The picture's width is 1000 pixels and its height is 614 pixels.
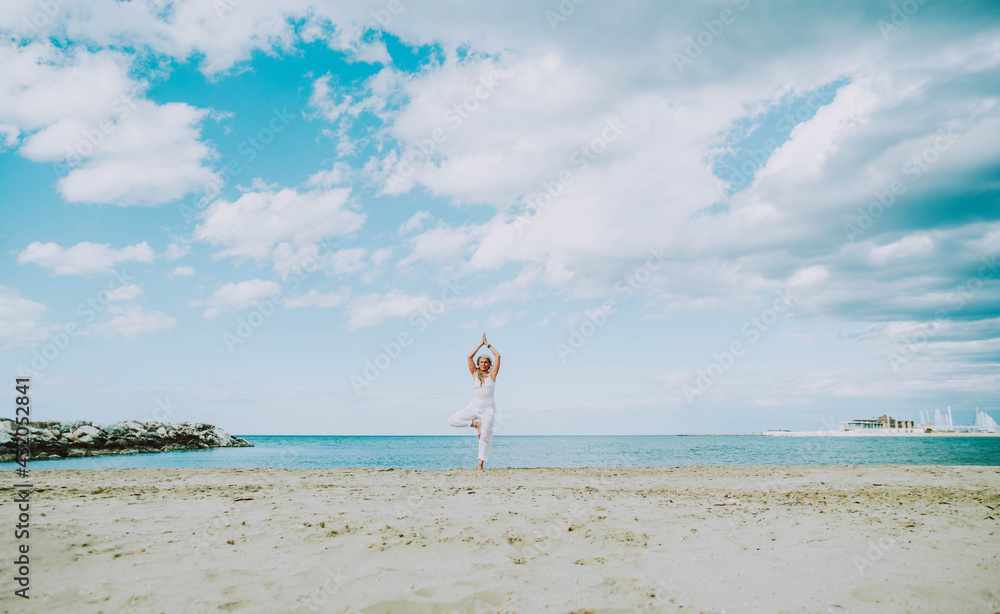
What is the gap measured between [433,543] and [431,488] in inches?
143

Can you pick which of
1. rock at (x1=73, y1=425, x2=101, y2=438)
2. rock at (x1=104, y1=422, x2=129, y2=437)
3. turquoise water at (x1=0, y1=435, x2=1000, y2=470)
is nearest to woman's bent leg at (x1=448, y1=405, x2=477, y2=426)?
turquoise water at (x1=0, y1=435, x2=1000, y2=470)

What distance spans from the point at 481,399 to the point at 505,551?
276 inches

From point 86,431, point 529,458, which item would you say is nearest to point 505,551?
point 529,458

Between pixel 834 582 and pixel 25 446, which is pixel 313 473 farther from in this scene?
pixel 25 446

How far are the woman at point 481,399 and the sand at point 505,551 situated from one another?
11.4 ft

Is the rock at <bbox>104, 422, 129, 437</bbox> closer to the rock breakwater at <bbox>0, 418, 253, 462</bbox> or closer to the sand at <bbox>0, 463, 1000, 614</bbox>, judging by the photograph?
the rock breakwater at <bbox>0, 418, 253, 462</bbox>

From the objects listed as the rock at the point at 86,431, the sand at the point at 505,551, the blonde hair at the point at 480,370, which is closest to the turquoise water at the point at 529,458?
the rock at the point at 86,431

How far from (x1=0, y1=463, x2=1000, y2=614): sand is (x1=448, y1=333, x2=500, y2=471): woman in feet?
11.4

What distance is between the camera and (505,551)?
16.0 ft

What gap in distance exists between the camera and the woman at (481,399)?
1183 centimetres

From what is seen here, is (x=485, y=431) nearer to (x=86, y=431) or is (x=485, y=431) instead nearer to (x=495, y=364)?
(x=495, y=364)

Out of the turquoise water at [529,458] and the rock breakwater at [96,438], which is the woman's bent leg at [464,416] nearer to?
the turquoise water at [529,458]

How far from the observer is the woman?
1183cm

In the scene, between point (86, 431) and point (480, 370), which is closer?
point (480, 370)
